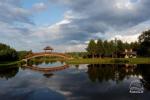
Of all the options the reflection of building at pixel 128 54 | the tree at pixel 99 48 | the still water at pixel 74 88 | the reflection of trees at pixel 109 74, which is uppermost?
the tree at pixel 99 48

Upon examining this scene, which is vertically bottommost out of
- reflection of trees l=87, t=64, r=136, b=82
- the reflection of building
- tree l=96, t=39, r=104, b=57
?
reflection of trees l=87, t=64, r=136, b=82

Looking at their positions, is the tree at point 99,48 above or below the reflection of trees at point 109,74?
above

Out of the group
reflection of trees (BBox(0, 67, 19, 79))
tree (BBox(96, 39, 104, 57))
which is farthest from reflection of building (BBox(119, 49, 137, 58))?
reflection of trees (BBox(0, 67, 19, 79))

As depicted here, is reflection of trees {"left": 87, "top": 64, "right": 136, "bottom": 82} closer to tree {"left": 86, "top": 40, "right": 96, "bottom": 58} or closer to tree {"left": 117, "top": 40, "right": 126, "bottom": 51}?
tree {"left": 86, "top": 40, "right": 96, "bottom": 58}

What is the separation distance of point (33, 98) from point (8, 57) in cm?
9585

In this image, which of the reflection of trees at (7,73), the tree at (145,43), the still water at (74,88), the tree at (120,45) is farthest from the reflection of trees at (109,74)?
the tree at (120,45)

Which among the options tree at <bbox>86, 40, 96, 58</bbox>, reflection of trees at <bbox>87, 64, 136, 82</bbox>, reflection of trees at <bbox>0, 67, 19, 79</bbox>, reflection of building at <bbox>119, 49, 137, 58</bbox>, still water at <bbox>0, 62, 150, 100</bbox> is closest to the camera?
still water at <bbox>0, 62, 150, 100</bbox>

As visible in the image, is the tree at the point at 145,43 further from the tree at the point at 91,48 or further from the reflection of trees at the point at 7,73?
the reflection of trees at the point at 7,73

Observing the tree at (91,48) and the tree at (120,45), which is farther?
the tree at (120,45)

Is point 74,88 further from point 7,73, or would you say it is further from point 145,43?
point 145,43

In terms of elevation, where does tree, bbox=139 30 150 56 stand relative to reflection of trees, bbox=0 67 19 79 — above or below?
above

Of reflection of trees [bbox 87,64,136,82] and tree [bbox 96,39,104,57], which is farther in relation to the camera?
tree [bbox 96,39,104,57]

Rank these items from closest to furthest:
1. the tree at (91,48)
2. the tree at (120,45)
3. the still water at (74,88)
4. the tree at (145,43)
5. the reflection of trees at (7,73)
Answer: the still water at (74,88)
the reflection of trees at (7,73)
the tree at (145,43)
the tree at (91,48)
the tree at (120,45)

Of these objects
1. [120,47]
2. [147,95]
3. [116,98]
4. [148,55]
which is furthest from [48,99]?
[120,47]
